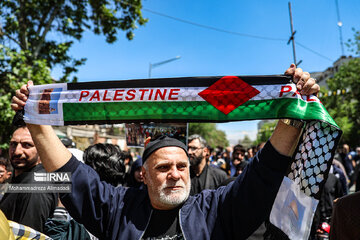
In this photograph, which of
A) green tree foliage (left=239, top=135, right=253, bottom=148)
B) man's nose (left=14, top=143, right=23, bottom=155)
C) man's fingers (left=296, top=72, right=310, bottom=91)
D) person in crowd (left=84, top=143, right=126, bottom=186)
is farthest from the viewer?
green tree foliage (left=239, top=135, right=253, bottom=148)

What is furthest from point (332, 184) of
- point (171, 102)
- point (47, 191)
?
point (47, 191)

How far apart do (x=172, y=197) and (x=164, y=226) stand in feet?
0.63

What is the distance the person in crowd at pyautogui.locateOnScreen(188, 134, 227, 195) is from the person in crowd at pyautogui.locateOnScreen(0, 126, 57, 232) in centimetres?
231

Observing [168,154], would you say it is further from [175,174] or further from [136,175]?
[136,175]

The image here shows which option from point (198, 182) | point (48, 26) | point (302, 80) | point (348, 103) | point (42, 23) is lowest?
point (198, 182)

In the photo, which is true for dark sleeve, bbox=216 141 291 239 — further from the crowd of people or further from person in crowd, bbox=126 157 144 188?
person in crowd, bbox=126 157 144 188

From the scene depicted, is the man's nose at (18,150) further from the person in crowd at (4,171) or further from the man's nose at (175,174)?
the man's nose at (175,174)

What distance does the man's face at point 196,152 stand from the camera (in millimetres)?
4610

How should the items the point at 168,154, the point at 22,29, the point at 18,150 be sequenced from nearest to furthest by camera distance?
the point at 168,154, the point at 18,150, the point at 22,29

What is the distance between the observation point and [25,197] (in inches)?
99.6

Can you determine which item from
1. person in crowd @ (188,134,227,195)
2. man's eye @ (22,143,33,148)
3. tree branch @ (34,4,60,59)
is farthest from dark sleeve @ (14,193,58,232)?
tree branch @ (34,4,60,59)

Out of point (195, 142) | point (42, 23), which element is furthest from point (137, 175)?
point (42, 23)

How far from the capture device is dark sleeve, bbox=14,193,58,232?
7.98 feet

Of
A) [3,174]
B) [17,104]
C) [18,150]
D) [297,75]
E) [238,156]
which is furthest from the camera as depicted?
[238,156]
